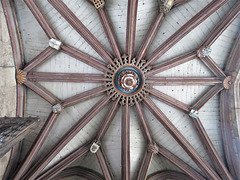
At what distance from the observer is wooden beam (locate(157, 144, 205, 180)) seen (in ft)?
40.6

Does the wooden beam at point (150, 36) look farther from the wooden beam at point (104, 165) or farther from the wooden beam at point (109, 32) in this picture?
the wooden beam at point (104, 165)

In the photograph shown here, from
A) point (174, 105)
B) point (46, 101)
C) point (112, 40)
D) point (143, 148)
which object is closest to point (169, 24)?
point (112, 40)

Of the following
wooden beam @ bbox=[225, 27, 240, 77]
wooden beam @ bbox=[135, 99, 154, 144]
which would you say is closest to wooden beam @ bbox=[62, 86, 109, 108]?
wooden beam @ bbox=[135, 99, 154, 144]

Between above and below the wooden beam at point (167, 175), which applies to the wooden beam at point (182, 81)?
above

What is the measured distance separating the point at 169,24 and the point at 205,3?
88.1 inches

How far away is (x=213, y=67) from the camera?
12500mm

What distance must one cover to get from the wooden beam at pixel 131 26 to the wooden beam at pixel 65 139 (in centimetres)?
325

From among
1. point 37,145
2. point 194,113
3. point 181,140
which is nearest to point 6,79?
point 37,145

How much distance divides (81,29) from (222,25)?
805cm

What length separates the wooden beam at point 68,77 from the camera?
12375mm

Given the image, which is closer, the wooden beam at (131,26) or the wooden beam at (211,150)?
the wooden beam at (131,26)

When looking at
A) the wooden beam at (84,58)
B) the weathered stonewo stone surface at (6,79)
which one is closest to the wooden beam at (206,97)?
the wooden beam at (84,58)

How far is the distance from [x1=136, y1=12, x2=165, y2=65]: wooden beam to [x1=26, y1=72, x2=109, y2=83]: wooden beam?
2.68 metres

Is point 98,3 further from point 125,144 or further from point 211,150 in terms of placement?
point 211,150
